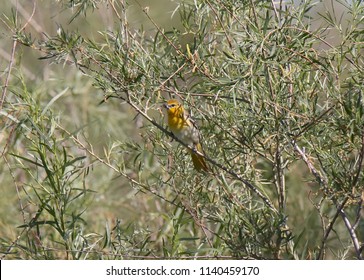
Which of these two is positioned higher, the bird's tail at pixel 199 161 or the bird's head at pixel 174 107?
the bird's head at pixel 174 107

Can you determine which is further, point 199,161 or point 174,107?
point 174,107

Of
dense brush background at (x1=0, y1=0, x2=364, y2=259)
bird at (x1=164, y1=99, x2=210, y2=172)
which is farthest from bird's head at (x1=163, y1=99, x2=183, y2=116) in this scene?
dense brush background at (x1=0, y1=0, x2=364, y2=259)

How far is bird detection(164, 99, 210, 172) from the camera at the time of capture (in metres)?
3.15

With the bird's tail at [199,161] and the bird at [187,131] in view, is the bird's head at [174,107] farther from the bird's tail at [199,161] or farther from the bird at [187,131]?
the bird's tail at [199,161]

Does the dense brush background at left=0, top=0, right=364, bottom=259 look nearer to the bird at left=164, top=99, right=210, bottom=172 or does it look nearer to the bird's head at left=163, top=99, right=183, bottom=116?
the bird at left=164, top=99, right=210, bottom=172

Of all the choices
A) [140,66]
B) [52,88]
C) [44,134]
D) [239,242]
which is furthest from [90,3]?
[52,88]

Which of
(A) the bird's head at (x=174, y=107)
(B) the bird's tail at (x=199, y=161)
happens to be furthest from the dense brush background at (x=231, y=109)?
(A) the bird's head at (x=174, y=107)

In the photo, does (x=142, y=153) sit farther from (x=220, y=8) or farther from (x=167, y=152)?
(x=220, y=8)

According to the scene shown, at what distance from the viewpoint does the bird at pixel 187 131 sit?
3148 millimetres

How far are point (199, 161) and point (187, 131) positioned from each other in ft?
0.79

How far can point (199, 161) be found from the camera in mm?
3152

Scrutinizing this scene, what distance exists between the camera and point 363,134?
2.48 meters

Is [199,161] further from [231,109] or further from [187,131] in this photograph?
[231,109]

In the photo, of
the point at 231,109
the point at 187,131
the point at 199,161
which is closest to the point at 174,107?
the point at 187,131
